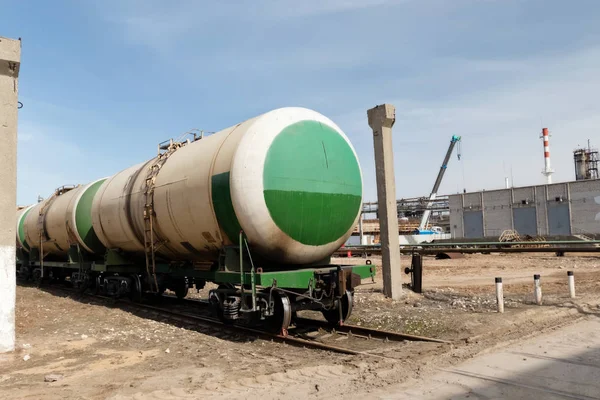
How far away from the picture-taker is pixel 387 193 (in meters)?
12.7

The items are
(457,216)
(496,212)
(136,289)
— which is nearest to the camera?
(136,289)

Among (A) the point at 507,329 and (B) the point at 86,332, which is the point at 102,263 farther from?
(A) the point at 507,329

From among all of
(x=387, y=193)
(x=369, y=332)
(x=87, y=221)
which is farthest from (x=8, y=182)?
(x=387, y=193)

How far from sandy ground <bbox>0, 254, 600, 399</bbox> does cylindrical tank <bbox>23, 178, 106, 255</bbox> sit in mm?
2131

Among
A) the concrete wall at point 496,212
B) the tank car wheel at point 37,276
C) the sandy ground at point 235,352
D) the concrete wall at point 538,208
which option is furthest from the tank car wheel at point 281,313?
the concrete wall at point 496,212

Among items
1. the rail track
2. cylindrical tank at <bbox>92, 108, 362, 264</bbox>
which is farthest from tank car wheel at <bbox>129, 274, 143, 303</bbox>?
cylindrical tank at <bbox>92, 108, 362, 264</bbox>

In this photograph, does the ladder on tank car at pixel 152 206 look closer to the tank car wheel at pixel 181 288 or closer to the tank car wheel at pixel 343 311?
the tank car wheel at pixel 181 288

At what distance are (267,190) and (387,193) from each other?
5.74m

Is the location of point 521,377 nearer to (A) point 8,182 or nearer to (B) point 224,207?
(B) point 224,207

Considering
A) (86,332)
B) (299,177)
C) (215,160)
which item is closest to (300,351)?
(299,177)

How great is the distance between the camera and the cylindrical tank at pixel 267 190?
25.6 ft

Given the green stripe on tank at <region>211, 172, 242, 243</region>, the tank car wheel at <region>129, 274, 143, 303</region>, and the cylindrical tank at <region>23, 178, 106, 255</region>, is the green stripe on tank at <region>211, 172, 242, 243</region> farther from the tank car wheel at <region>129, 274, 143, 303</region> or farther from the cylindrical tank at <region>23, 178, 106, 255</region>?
the cylindrical tank at <region>23, 178, 106, 255</region>

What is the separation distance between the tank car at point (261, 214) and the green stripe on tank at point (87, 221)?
11.5 feet

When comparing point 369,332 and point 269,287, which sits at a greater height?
point 269,287
